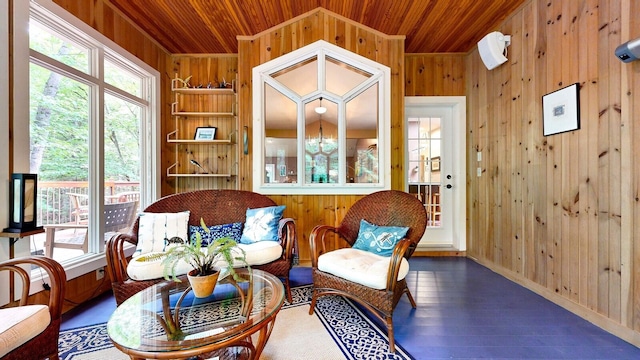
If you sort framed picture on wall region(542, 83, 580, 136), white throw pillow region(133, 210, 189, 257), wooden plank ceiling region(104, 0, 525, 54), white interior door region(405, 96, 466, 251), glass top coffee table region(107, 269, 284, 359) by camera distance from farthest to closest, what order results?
white interior door region(405, 96, 466, 251) < wooden plank ceiling region(104, 0, 525, 54) < white throw pillow region(133, 210, 189, 257) < framed picture on wall region(542, 83, 580, 136) < glass top coffee table region(107, 269, 284, 359)

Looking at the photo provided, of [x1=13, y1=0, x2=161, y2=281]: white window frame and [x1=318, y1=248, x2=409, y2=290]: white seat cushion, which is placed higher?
[x1=13, y1=0, x2=161, y2=281]: white window frame

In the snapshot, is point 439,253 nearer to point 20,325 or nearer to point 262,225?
point 262,225

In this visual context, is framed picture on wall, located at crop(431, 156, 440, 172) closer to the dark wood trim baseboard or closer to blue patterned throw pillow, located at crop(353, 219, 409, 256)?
the dark wood trim baseboard

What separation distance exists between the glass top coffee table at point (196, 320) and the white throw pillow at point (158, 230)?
0.68m

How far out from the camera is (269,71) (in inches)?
124

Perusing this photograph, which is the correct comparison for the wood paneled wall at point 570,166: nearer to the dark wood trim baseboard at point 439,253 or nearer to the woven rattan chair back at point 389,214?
the dark wood trim baseboard at point 439,253

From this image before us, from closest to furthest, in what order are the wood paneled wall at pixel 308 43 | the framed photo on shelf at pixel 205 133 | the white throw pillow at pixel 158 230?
the white throw pillow at pixel 158 230
the wood paneled wall at pixel 308 43
the framed photo on shelf at pixel 205 133

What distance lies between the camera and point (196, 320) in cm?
127

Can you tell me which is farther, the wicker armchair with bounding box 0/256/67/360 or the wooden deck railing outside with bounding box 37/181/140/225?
the wooden deck railing outside with bounding box 37/181/140/225

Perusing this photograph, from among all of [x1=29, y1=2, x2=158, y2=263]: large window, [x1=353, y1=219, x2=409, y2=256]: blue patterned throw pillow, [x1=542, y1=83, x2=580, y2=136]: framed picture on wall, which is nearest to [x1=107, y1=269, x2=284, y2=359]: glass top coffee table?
[x1=353, y1=219, x2=409, y2=256]: blue patterned throw pillow

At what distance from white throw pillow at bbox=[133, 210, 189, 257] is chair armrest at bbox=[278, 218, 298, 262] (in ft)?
2.81

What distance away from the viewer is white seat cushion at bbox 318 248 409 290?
1749 millimetres

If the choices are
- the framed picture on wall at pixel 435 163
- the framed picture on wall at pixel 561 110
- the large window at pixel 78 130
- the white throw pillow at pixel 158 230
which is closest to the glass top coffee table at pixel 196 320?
the white throw pillow at pixel 158 230

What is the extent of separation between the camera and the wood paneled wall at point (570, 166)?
5.73 feet
